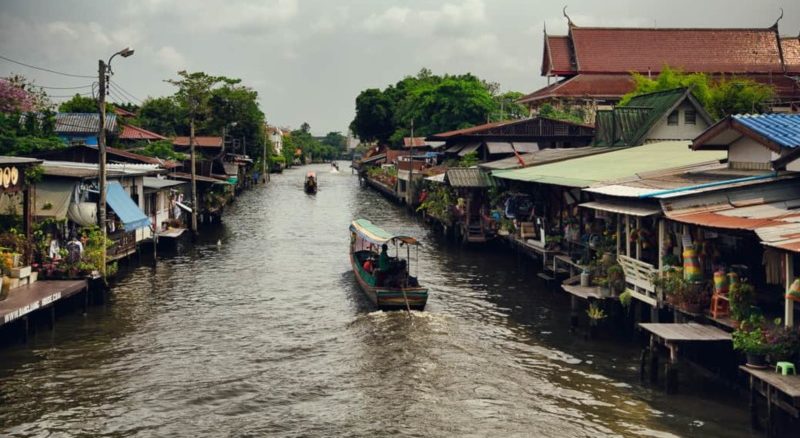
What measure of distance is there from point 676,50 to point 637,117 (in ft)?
86.2

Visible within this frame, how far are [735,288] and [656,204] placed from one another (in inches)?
165

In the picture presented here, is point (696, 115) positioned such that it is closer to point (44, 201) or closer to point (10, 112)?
point (44, 201)

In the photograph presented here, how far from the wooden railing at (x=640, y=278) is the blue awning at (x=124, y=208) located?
1643 centimetres

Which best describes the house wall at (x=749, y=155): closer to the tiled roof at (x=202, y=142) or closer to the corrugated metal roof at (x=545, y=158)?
the corrugated metal roof at (x=545, y=158)

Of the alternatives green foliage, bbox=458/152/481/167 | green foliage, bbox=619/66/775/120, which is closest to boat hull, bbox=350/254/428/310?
green foliage, bbox=619/66/775/120

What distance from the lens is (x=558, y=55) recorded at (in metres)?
59.7

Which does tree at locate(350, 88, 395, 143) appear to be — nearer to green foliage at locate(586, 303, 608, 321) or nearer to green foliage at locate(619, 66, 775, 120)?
green foliage at locate(619, 66, 775, 120)

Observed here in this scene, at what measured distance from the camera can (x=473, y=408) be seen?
15.3m

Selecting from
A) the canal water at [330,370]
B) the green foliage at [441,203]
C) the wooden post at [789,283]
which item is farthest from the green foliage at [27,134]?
the wooden post at [789,283]

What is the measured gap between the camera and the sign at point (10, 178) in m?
20.3

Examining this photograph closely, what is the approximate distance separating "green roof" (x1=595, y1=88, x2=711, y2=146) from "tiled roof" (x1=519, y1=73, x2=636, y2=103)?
1697 centimetres

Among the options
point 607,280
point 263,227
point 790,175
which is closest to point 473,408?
point 607,280

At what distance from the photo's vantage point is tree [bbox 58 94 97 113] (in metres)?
61.3

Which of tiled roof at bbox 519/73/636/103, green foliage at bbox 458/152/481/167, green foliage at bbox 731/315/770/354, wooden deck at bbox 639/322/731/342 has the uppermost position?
tiled roof at bbox 519/73/636/103
